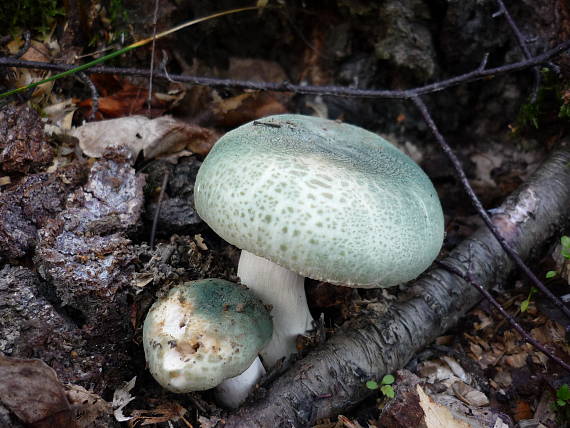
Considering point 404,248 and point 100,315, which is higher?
point 404,248

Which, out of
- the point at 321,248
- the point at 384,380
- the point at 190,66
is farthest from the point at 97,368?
the point at 190,66

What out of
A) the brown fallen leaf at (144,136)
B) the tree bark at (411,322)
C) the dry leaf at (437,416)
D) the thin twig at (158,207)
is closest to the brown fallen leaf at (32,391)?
the tree bark at (411,322)

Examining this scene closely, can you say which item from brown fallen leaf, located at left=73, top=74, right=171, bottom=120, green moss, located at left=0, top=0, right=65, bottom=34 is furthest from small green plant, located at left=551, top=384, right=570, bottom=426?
green moss, located at left=0, top=0, right=65, bottom=34

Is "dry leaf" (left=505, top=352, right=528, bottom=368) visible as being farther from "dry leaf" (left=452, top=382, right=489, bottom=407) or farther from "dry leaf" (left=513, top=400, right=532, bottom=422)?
"dry leaf" (left=452, top=382, right=489, bottom=407)

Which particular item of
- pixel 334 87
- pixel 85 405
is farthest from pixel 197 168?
pixel 85 405

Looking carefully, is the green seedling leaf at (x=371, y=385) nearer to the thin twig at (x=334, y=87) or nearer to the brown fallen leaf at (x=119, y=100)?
the thin twig at (x=334, y=87)

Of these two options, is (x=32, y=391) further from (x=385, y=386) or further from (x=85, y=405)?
(x=385, y=386)

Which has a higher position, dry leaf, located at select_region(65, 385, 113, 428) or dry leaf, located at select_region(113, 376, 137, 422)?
dry leaf, located at select_region(65, 385, 113, 428)

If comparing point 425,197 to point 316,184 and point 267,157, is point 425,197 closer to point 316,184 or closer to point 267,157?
point 316,184
